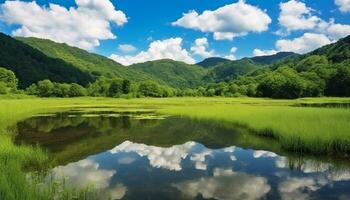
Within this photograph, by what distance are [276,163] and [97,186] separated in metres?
8.85

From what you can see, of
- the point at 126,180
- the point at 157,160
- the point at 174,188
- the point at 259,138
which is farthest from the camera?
the point at 259,138

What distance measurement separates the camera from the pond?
12.7m

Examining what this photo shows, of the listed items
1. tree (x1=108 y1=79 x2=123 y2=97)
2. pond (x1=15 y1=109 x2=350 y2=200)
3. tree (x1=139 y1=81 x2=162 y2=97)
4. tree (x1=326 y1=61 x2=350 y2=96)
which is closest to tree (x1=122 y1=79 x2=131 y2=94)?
tree (x1=108 y1=79 x2=123 y2=97)

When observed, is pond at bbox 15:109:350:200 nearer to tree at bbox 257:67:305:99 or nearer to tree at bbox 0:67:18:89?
tree at bbox 257:67:305:99

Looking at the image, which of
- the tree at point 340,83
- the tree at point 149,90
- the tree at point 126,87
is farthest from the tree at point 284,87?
the tree at point 126,87

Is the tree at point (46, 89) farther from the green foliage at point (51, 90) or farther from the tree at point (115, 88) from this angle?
the tree at point (115, 88)

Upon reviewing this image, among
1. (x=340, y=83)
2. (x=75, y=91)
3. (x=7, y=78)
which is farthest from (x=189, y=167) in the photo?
(x=75, y=91)

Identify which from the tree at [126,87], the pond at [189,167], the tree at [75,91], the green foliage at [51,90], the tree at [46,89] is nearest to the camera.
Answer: the pond at [189,167]

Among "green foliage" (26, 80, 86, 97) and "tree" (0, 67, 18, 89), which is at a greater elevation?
"tree" (0, 67, 18, 89)

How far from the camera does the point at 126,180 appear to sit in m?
14.5

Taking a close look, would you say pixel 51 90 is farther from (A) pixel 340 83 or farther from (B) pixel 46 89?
(A) pixel 340 83

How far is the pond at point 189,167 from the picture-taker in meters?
12.7

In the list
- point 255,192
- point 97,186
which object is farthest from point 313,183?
point 97,186

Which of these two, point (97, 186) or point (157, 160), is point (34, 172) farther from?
point (157, 160)
